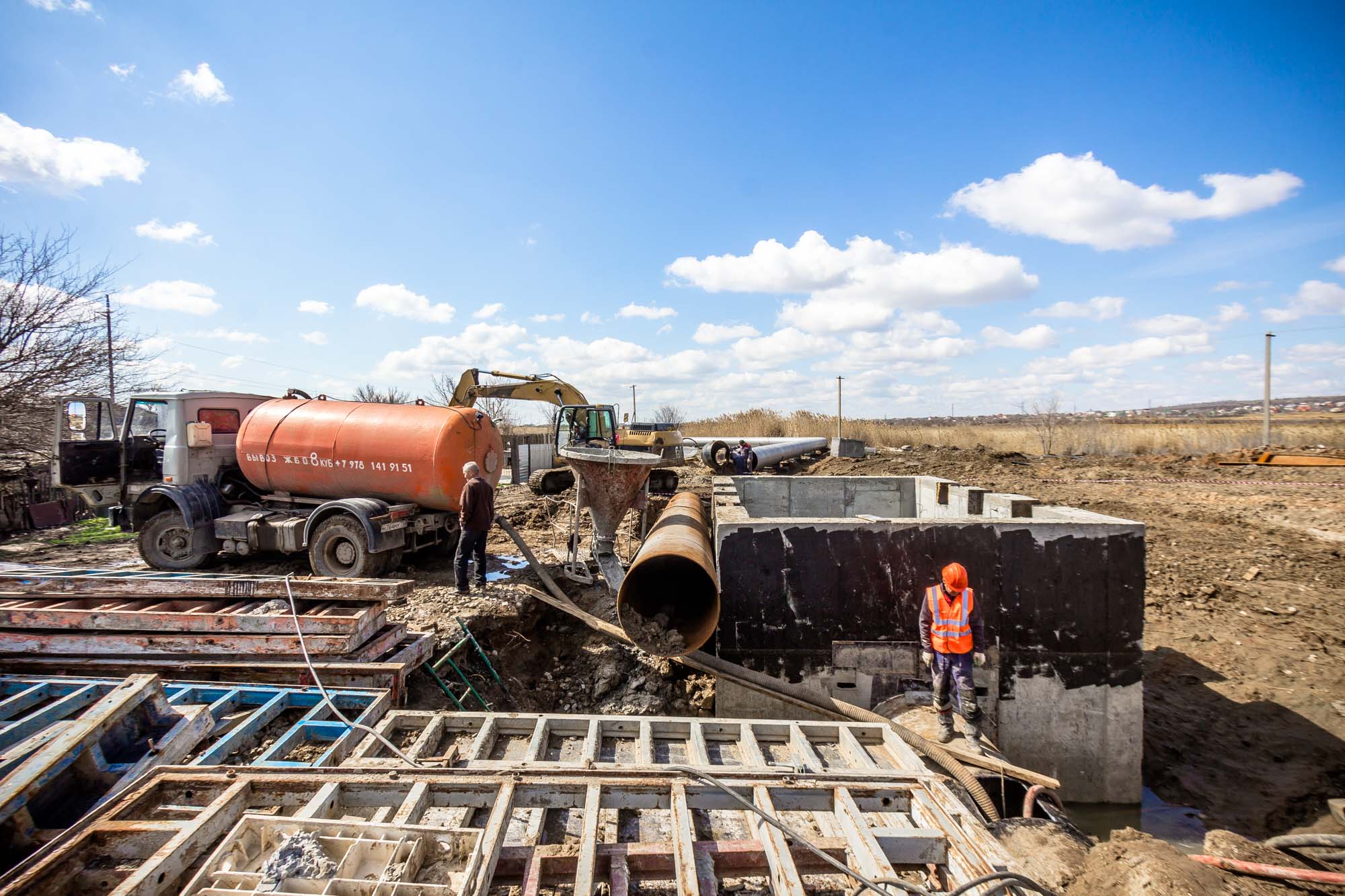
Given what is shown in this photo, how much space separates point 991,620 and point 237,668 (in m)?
6.40

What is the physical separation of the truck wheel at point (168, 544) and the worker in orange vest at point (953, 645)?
917 cm

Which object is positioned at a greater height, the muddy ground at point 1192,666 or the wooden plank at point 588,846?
the wooden plank at point 588,846

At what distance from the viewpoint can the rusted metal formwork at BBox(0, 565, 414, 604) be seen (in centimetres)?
529

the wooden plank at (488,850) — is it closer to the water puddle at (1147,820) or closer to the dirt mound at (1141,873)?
the dirt mound at (1141,873)

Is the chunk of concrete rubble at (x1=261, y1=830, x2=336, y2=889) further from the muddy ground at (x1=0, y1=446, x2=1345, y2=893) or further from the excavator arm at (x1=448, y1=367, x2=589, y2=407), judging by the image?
the excavator arm at (x1=448, y1=367, x2=589, y2=407)

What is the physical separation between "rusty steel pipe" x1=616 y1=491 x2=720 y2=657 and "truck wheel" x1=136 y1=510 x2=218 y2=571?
264 inches

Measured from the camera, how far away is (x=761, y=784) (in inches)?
121

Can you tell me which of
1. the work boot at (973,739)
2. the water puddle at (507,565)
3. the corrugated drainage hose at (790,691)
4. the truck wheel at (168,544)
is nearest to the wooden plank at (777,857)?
the corrugated drainage hose at (790,691)

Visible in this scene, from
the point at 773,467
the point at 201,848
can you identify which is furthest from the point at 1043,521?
the point at 773,467

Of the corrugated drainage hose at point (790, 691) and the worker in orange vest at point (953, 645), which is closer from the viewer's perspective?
the corrugated drainage hose at point (790, 691)

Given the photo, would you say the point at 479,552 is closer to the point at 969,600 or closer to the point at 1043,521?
the point at 969,600

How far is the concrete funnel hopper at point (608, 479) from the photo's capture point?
696 centimetres

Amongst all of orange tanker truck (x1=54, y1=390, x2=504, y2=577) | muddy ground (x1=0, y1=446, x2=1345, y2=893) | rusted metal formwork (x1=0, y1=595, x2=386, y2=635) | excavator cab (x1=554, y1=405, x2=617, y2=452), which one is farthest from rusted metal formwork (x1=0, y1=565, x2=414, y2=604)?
excavator cab (x1=554, y1=405, x2=617, y2=452)

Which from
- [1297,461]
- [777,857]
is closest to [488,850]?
[777,857]
